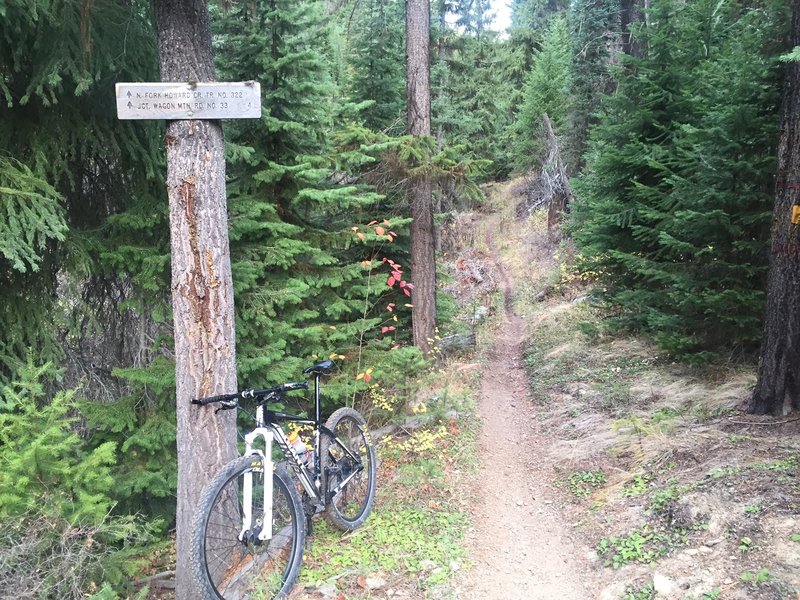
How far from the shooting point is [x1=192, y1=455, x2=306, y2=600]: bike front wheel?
3.77 m

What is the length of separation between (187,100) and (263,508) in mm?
3441

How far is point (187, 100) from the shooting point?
428cm

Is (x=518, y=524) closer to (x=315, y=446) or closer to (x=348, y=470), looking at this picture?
(x=348, y=470)

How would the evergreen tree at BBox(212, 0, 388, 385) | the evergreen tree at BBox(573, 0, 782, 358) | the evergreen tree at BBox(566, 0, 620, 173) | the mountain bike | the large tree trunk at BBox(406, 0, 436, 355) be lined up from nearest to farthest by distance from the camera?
the mountain bike < the evergreen tree at BBox(212, 0, 388, 385) < the evergreen tree at BBox(573, 0, 782, 358) < the large tree trunk at BBox(406, 0, 436, 355) < the evergreen tree at BBox(566, 0, 620, 173)

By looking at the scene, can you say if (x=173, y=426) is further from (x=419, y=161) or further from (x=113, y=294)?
(x=419, y=161)

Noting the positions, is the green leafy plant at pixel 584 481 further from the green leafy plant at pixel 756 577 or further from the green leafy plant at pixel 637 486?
the green leafy plant at pixel 756 577

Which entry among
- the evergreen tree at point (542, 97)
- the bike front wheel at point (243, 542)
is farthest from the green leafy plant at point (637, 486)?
the evergreen tree at point (542, 97)

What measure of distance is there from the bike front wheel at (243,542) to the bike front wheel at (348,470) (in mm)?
628

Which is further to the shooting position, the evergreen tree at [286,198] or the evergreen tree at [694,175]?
the evergreen tree at [694,175]

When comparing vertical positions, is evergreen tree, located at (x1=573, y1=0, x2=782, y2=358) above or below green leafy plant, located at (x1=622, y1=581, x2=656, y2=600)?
above

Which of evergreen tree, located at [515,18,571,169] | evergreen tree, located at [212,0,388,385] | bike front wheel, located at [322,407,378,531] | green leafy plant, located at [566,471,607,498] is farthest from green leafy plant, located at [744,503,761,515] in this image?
evergreen tree, located at [515,18,571,169]

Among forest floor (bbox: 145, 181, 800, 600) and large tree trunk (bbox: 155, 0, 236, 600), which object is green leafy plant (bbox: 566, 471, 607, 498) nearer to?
forest floor (bbox: 145, 181, 800, 600)

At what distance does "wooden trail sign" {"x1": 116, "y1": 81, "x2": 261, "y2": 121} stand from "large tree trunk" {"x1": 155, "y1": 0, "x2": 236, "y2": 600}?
0.45 ft

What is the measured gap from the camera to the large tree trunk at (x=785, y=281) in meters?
5.91
